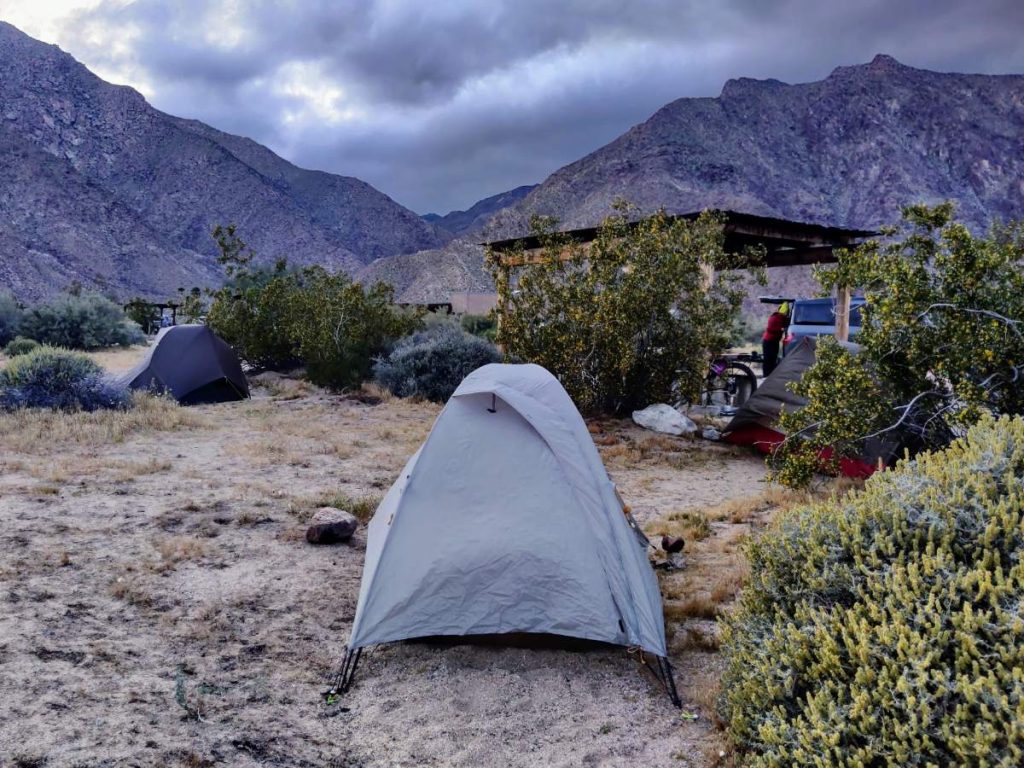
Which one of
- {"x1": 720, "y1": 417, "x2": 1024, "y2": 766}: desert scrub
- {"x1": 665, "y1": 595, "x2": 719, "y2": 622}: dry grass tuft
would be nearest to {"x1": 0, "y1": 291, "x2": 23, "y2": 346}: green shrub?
{"x1": 665, "y1": 595, "x2": 719, "y2": 622}: dry grass tuft

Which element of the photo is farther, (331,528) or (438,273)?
(438,273)

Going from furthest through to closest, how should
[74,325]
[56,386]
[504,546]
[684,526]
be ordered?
[74,325] → [56,386] → [684,526] → [504,546]

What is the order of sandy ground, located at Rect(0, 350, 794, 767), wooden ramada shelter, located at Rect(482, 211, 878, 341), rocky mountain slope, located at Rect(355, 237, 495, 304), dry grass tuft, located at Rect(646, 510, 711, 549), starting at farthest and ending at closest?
rocky mountain slope, located at Rect(355, 237, 495, 304)
wooden ramada shelter, located at Rect(482, 211, 878, 341)
dry grass tuft, located at Rect(646, 510, 711, 549)
sandy ground, located at Rect(0, 350, 794, 767)

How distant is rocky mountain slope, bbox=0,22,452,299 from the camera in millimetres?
53781

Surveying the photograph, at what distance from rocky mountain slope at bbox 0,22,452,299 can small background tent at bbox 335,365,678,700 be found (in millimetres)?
49873

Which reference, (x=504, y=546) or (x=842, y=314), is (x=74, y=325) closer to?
(x=842, y=314)

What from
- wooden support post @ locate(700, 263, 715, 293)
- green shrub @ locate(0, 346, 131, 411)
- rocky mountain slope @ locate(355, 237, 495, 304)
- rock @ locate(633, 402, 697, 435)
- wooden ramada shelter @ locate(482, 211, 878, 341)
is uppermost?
rocky mountain slope @ locate(355, 237, 495, 304)

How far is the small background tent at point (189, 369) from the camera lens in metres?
12.6

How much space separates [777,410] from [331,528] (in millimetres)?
5571

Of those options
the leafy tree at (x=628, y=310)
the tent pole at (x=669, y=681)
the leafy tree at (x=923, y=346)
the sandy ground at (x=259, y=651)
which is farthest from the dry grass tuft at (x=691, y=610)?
the leafy tree at (x=628, y=310)

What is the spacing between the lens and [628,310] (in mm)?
10648

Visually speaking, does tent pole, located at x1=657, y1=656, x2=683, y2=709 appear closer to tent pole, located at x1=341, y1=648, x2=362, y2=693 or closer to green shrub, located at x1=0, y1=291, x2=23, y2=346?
tent pole, located at x1=341, y1=648, x2=362, y2=693

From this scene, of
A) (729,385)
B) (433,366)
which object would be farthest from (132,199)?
(729,385)

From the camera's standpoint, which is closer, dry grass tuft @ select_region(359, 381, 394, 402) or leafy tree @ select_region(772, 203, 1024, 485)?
leafy tree @ select_region(772, 203, 1024, 485)
